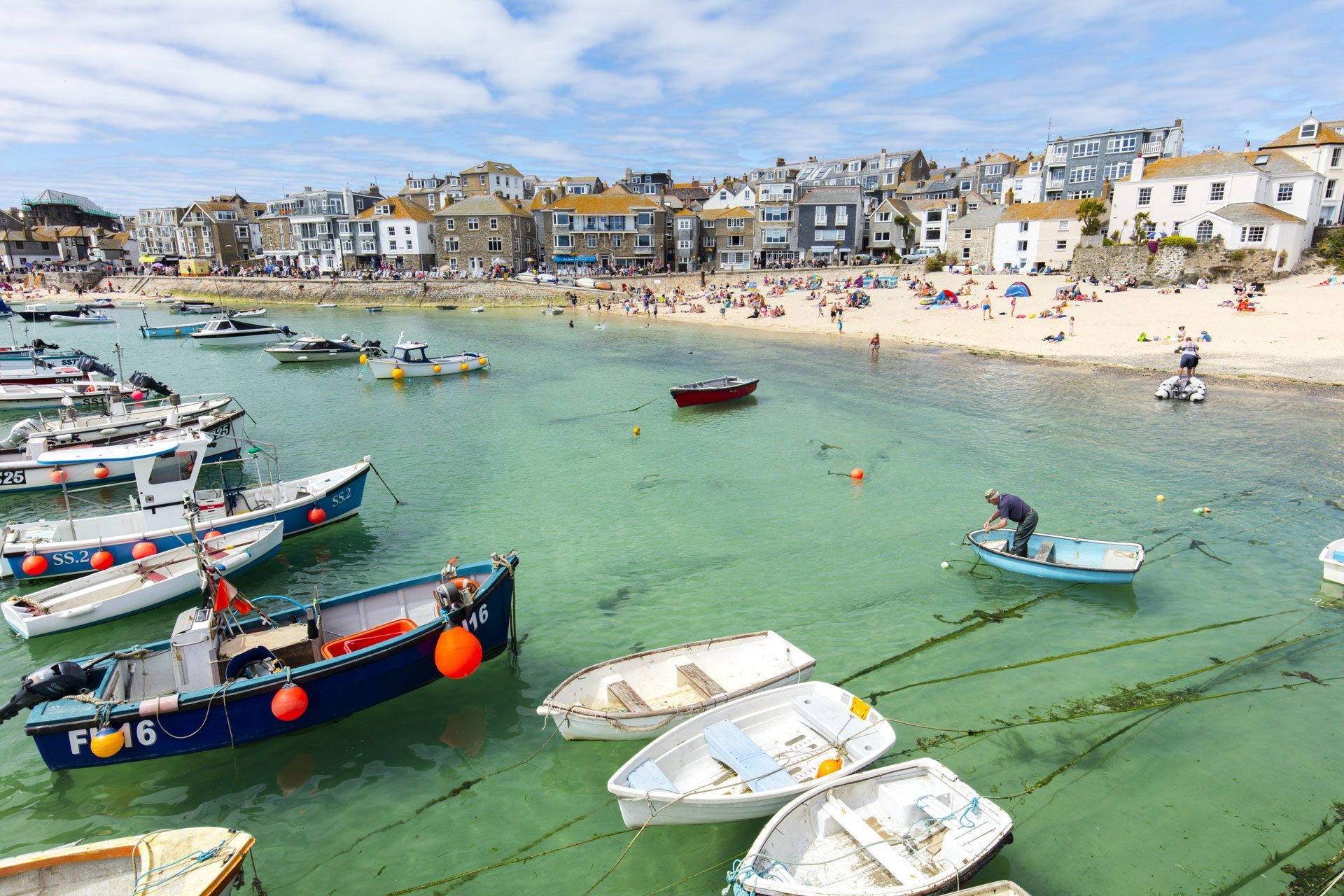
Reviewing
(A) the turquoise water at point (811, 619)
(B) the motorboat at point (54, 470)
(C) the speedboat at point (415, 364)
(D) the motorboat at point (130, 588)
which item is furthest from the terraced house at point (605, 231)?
(D) the motorboat at point (130, 588)

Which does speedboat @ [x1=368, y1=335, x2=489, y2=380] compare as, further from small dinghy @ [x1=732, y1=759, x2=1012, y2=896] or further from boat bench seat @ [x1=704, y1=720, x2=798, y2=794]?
small dinghy @ [x1=732, y1=759, x2=1012, y2=896]

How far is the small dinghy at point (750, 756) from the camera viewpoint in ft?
28.9

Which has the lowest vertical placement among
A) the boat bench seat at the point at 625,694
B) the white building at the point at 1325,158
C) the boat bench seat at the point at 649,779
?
the boat bench seat at the point at 625,694

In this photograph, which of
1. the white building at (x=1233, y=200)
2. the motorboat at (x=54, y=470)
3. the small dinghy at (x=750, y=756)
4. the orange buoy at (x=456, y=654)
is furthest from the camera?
the white building at (x=1233, y=200)

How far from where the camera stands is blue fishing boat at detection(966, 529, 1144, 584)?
15828mm

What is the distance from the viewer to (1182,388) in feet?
111

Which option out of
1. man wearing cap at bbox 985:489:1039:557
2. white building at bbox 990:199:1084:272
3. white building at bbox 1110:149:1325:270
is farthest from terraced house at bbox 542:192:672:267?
man wearing cap at bbox 985:489:1039:557

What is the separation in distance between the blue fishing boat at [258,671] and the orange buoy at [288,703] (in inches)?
0.6

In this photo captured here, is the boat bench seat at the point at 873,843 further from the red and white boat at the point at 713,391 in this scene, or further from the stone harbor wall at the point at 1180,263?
the stone harbor wall at the point at 1180,263

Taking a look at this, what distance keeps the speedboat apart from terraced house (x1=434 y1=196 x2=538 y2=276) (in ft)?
169

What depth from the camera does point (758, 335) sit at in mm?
59438

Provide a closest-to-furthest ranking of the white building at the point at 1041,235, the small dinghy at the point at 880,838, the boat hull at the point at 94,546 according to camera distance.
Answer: the small dinghy at the point at 880,838 < the boat hull at the point at 94,546 < the white building at the point at 1041,235

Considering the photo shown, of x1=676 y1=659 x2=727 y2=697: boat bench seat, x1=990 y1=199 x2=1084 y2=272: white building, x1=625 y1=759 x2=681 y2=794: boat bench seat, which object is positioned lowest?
x1=676 y1=659 x2=727 y2=697: boat bench seat

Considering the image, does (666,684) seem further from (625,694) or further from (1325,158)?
(1325,158)
